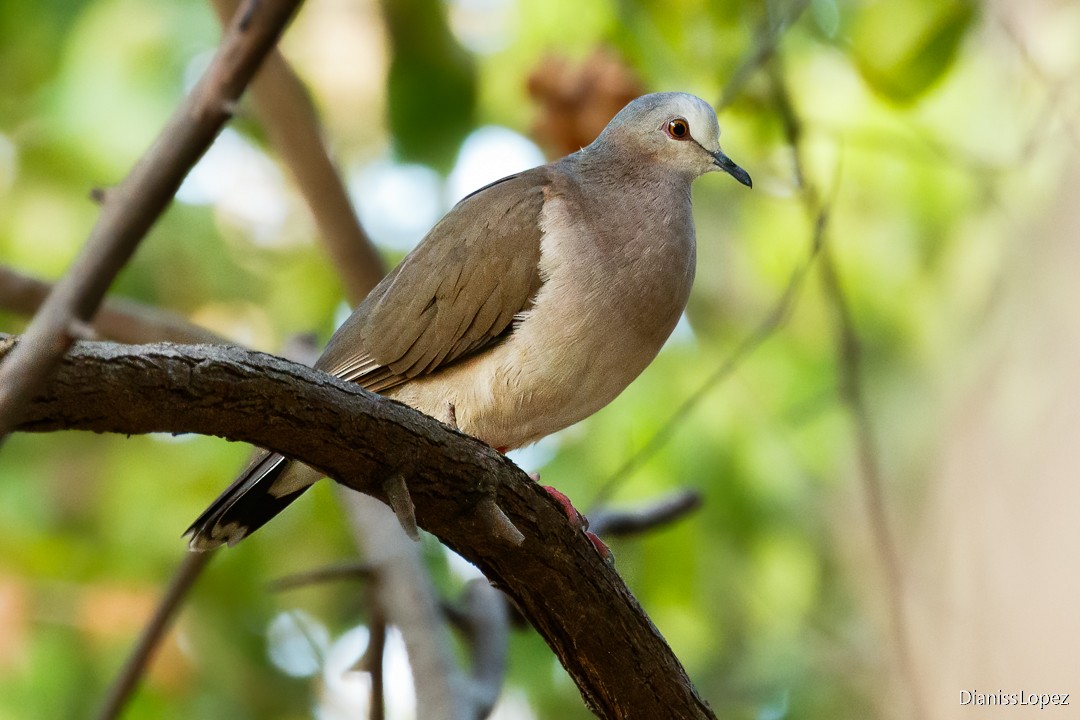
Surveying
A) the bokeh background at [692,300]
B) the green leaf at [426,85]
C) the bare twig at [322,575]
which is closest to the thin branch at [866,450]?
the bokeh background at [692,300]

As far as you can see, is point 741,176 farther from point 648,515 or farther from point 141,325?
point 141,325

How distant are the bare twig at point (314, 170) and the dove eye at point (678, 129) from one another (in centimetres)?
136

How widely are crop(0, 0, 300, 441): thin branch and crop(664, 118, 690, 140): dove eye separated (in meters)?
2.15

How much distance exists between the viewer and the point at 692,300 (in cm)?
552

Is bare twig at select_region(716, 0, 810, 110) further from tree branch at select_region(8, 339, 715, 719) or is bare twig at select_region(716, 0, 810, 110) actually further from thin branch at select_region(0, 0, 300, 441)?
thin branch at select_region(0, 0, 300, 441)

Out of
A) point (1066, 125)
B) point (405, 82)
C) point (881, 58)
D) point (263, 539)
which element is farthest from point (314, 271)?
point (1066, 125)

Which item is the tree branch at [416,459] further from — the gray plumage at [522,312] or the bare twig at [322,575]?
the bare twig at [322,575]

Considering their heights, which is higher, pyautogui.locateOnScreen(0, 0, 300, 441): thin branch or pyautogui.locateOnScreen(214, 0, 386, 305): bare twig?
pyautogui.locateOnScreen(214, 0, 386, 305): bare twig

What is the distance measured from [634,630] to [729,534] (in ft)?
7.53

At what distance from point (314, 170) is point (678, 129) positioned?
1.50 m

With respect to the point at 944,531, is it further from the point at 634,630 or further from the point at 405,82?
the point at 405,82

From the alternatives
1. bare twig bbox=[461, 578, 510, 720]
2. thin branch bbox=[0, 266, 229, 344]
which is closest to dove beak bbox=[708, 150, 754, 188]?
bare twig bbox=[461, 578, 510, 720]

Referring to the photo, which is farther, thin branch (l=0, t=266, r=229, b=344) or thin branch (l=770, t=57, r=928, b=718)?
thin branch (l=0, t=266, r=229, b=344)

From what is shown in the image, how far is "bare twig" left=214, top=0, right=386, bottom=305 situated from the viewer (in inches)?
165
